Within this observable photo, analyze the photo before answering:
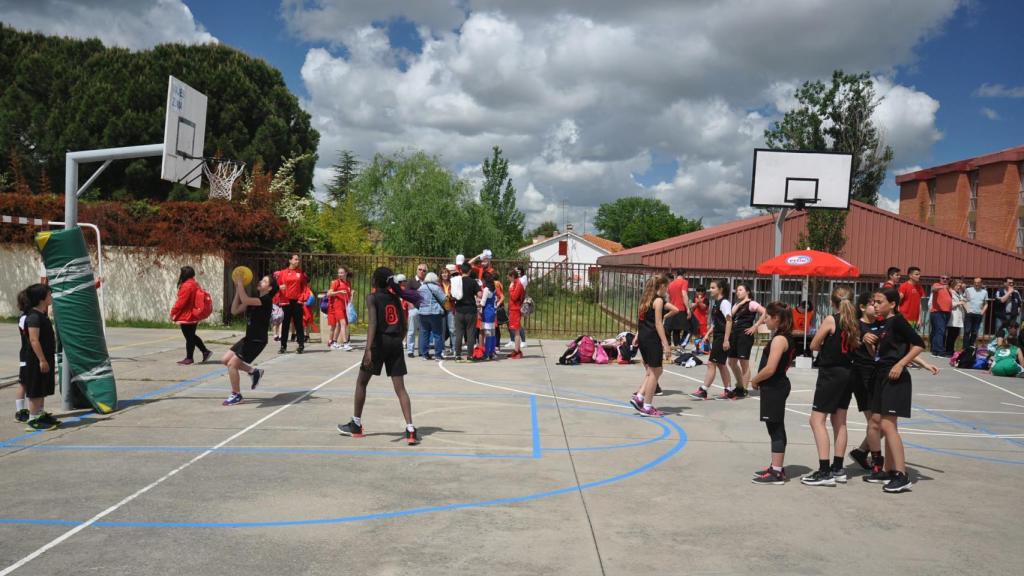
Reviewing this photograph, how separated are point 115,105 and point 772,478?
34927 mm

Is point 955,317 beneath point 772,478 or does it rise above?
above

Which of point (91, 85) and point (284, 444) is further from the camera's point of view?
point (91, 85)

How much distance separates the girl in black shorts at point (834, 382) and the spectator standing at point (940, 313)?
1328 cm

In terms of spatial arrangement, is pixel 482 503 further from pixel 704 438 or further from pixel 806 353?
pixel 806 353

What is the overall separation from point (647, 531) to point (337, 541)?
2131 mm

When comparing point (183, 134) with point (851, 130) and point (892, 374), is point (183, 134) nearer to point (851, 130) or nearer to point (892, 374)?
point (892, 374)

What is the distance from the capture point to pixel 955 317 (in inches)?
710

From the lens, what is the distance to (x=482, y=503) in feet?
19.0

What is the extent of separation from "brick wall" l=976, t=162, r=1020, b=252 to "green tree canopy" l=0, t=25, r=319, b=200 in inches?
1409

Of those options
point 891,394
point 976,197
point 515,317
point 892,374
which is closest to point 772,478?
point 891,394

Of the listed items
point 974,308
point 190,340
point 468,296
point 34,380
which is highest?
point 974,308

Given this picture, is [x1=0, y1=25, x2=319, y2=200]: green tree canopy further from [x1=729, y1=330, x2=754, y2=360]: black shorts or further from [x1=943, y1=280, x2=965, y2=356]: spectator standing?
[x1=729, y1=330, x2=754, y2=360]: black shorts

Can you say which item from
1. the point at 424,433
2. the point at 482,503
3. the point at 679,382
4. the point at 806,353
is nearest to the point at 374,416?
the point at 424,433

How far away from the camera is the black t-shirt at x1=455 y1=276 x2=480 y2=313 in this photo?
14.4 metres
